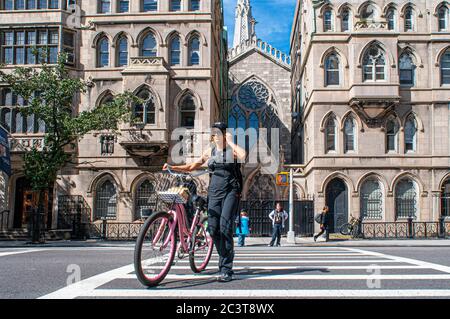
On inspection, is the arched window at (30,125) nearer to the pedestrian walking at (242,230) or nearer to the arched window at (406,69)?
the pedestrian walking at (242,230)

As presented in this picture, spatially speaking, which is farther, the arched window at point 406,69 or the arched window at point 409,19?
the arched window at point 409,19

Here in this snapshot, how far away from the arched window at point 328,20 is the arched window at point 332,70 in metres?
1.77

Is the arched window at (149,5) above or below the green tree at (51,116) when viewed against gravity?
above

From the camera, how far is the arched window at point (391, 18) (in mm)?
31172

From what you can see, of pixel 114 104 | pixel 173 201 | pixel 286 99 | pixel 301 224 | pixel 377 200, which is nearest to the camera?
pixel 173 201

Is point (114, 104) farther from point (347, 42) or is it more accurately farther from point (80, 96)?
point (347, 42)

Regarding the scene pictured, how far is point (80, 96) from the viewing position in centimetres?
3047

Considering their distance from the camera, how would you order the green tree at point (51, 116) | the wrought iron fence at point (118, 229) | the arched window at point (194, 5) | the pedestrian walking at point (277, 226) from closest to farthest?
1. the pedestrian walking at point (277, 226)
2. the green tree at point (51, 116)
3. the wrought iron fence at point (118, 229)
4. the arched window at point (194, 5)

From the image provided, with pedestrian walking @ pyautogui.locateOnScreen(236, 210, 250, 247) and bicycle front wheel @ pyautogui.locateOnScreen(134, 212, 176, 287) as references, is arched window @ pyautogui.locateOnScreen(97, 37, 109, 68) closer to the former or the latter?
pedestrian walking @ pyautogui.locateOnScreen(236, 210, 250, 247)

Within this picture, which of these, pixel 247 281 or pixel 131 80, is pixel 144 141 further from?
pixel 247 281

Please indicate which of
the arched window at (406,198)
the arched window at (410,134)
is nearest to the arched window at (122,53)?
the arched window at (410,134)

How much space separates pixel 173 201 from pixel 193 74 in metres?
24.4

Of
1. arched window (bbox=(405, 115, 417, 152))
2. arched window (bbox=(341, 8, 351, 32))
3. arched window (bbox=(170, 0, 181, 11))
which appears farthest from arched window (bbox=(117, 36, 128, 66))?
arched window (bbox=(405, 115, 417, 152))
